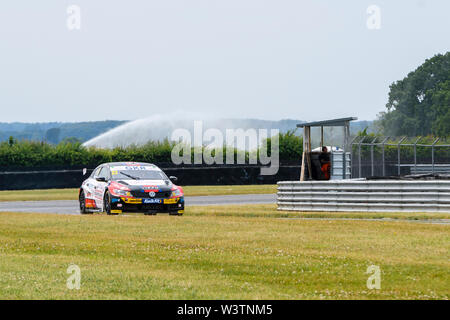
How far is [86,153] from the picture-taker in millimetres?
56469

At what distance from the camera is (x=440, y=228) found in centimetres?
1753

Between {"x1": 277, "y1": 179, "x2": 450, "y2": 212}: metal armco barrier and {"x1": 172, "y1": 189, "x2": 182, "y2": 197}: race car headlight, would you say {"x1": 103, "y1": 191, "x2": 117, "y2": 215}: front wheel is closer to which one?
{"x1": 172, "y1": 189, "x2": 182, "y2": 197}: race car headlight

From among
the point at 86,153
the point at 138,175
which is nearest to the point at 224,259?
the point at 138,175

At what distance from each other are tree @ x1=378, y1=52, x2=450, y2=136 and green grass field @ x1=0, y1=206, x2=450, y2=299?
7980 centimetres

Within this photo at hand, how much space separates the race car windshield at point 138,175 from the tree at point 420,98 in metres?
75.4

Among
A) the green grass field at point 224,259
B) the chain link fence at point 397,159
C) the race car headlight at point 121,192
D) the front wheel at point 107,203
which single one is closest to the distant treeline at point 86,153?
the chain link fence at point 397,159

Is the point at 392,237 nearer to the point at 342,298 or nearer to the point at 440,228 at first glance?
the point at 440,228

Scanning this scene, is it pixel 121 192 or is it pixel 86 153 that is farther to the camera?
pixel 86 153

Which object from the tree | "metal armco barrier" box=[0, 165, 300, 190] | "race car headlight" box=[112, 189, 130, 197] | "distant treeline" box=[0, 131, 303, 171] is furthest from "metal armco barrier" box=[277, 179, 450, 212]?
the tree

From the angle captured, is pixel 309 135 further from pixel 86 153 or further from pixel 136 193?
pixel 86 153

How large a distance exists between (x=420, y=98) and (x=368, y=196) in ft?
275

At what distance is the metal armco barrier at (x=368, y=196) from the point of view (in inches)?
869

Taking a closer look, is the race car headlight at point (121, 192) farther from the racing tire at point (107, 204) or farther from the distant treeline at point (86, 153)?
the distant treeline at point (86, 153)

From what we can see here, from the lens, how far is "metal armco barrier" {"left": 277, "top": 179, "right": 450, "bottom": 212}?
22078mm
